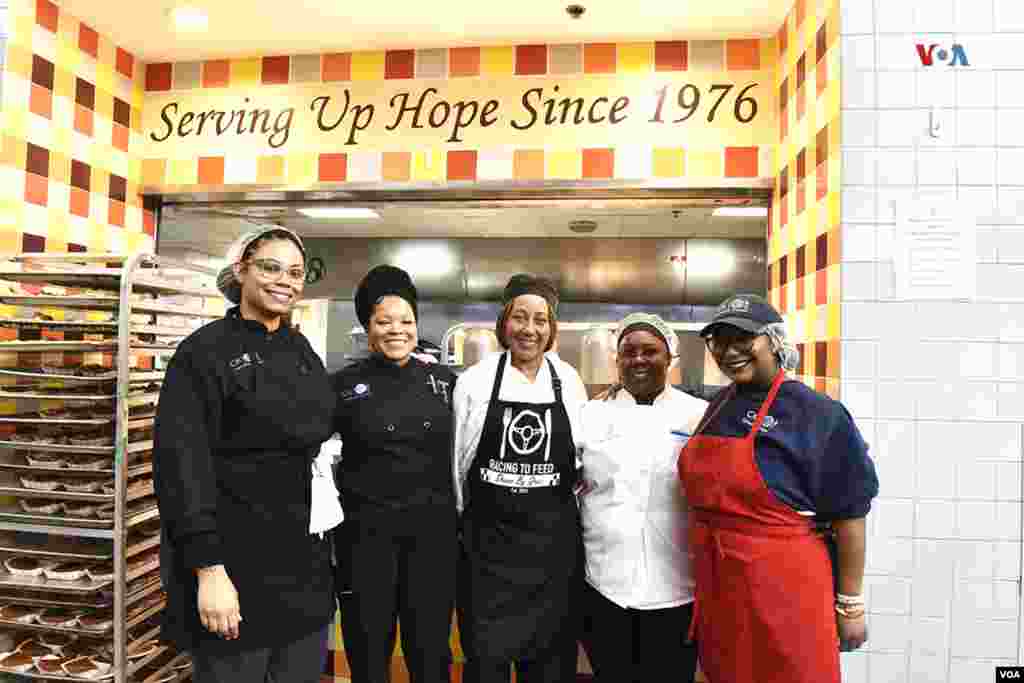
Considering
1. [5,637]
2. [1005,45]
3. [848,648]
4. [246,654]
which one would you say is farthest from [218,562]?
[1005,45]

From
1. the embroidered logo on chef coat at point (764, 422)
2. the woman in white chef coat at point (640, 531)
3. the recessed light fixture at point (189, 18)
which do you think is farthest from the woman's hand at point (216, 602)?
the recessed light fixture at point (189, 18)

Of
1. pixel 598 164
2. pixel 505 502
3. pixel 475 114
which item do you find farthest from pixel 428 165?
pixel 505 502

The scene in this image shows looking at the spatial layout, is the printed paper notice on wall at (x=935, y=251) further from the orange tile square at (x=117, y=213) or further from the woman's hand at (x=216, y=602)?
the orange tile square at (x=117, y=213)

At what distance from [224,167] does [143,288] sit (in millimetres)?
992

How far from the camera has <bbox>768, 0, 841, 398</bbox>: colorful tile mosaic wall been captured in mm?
2496

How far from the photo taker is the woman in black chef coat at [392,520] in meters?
1.98

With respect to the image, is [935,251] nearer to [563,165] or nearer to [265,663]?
[563,165]

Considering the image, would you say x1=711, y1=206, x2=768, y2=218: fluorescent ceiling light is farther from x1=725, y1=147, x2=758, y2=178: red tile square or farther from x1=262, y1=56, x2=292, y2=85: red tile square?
x1=262, y1=56, x2=292, y2=85: red tile square

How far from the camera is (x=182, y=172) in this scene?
3.63m

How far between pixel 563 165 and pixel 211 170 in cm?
178

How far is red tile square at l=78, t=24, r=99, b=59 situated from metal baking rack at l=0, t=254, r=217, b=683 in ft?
3.43

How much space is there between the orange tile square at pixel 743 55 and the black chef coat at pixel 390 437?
2232mm

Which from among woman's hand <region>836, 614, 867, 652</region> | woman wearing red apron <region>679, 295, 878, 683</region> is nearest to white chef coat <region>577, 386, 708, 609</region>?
woman wearing red apron <region>679, 295, 878, 683</region>

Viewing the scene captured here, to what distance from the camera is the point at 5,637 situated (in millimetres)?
2850
